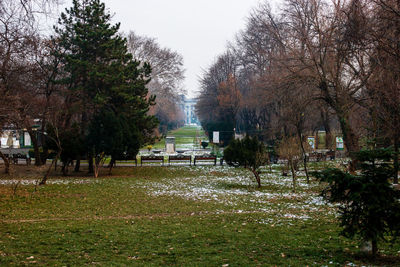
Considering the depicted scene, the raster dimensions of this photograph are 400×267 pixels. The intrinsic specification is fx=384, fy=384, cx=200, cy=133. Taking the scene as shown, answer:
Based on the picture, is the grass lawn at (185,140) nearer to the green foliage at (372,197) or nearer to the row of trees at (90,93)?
the row of trees at (90,93)

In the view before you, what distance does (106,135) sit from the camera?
23.6m

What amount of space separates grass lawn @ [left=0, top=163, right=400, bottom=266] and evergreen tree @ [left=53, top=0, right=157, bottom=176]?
5.24 m

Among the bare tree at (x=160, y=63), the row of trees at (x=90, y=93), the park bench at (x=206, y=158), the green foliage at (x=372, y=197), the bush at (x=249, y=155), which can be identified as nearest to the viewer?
the green foliage at (x=372, y=197)

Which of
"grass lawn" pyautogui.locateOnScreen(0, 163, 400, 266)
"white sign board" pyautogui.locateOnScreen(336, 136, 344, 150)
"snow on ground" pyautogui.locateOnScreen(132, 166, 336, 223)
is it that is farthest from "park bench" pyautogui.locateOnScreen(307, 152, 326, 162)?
"grass lawn" pyautogui.locateOnScreen(0, 163, 400, 266)

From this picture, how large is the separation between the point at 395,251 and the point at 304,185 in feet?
43.3

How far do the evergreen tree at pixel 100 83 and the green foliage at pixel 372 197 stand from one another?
61.8 feet

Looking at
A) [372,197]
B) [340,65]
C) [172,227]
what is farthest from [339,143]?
[372,197]

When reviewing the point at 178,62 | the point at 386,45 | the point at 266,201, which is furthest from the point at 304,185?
the point at 178,62

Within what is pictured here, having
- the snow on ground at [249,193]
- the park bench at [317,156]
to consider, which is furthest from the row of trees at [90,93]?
the park bench at [317,156]

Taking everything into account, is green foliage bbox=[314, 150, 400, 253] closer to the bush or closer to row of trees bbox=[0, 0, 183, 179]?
the bush

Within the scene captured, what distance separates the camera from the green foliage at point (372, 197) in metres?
5.94

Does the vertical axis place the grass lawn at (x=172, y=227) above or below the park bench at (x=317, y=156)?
below

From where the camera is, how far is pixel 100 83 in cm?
2583

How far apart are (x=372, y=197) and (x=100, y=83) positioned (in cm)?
2241
